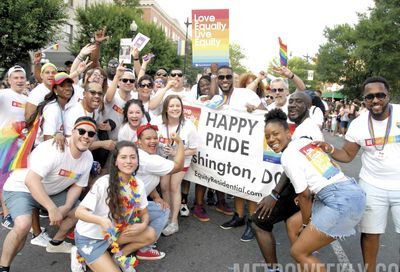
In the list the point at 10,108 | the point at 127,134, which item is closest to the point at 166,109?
the point at 127,134

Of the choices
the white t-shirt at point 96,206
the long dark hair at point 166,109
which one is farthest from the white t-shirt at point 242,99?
the white t-shirt at point 96,206

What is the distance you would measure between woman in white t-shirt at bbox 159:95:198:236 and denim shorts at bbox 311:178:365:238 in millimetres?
2247

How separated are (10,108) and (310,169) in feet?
12.9

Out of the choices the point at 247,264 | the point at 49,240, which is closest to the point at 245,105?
the point at 247,264

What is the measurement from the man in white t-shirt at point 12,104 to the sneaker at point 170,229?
2.02m

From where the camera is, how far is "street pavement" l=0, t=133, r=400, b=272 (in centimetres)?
378

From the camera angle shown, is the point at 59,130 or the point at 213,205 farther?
the point at 213,205

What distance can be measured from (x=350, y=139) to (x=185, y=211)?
2.75 m

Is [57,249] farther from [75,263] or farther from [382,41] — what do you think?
[382,41]

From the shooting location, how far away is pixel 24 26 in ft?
53.2

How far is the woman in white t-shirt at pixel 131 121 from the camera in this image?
4.62 metres

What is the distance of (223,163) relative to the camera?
513 cm

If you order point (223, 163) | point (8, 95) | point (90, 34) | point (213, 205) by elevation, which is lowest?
point (213, 205)

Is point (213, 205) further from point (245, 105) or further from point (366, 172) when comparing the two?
point (366, 172)
